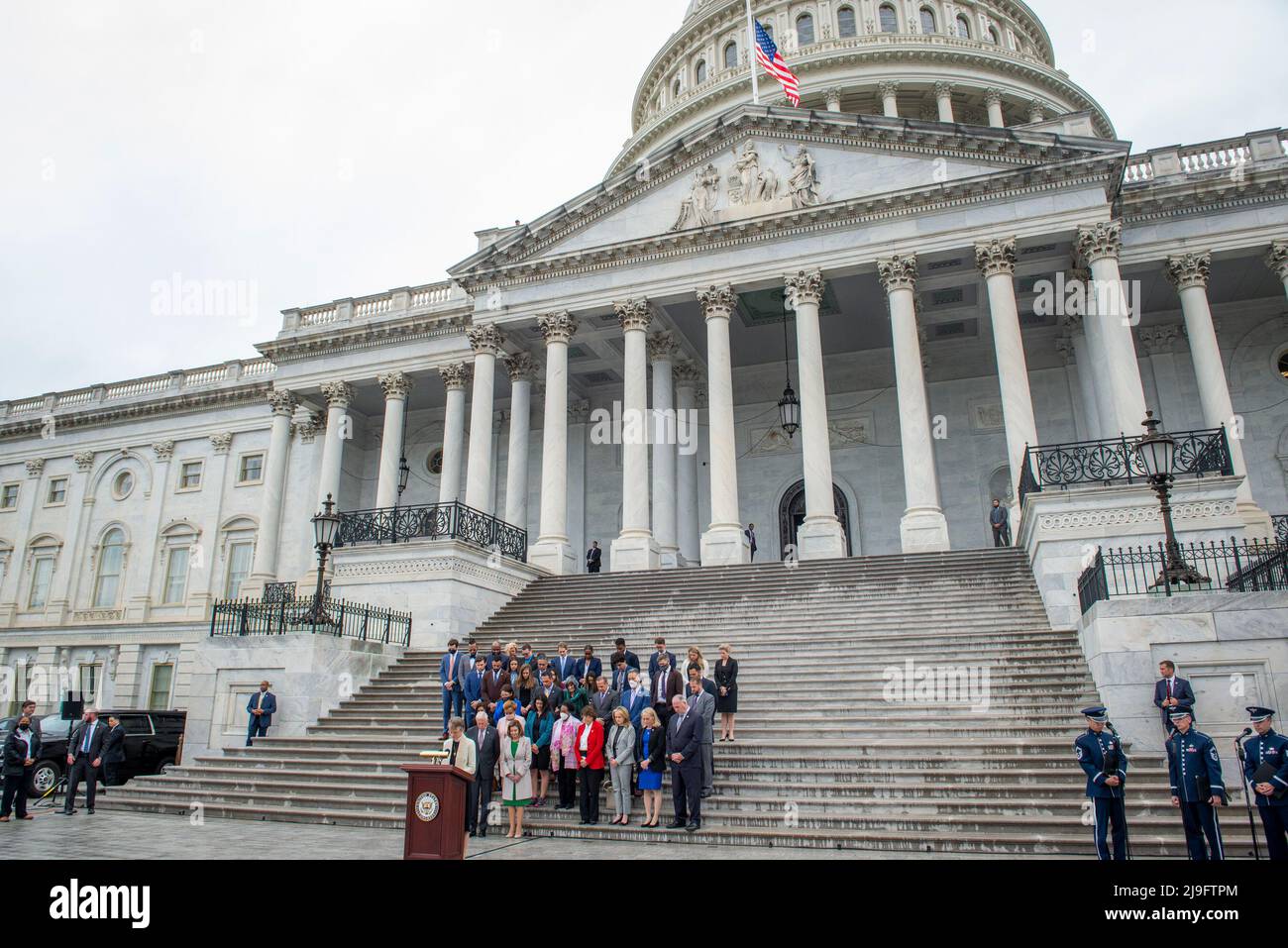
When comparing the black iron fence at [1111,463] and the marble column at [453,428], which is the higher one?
the marble column at [453,428]

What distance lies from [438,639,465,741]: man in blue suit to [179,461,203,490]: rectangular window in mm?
31546

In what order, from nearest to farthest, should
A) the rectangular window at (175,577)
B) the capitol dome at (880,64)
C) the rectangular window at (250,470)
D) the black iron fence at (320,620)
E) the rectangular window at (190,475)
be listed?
the black iron fence at (320,620)
the rectangular window at (175,577)
the rectangular window at (250,470)
the rectangular window at (190,475)
the capitol dome at (880,64)

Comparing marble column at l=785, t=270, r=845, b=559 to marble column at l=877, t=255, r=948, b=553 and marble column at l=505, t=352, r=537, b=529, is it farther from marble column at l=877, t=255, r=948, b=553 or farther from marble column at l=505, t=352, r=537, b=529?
marble column at l=505, t=352, r=537, b=529

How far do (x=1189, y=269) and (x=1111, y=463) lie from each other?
35.4 ft

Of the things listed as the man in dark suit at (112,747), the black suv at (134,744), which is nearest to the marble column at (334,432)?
the black suv at (134,744)

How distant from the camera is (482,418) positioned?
28484 millimetres

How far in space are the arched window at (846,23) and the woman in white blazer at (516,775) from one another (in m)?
46.7

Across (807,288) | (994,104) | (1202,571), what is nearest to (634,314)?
(807,288)

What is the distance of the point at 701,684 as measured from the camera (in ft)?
38.6

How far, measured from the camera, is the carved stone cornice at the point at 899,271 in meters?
24.9

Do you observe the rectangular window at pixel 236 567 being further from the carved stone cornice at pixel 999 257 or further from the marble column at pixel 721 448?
the carved stone cornice at pixel 999 257

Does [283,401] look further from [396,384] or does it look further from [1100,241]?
[1100,241]

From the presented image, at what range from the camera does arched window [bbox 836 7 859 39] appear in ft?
156

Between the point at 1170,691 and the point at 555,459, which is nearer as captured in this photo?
the point at 1170,691
